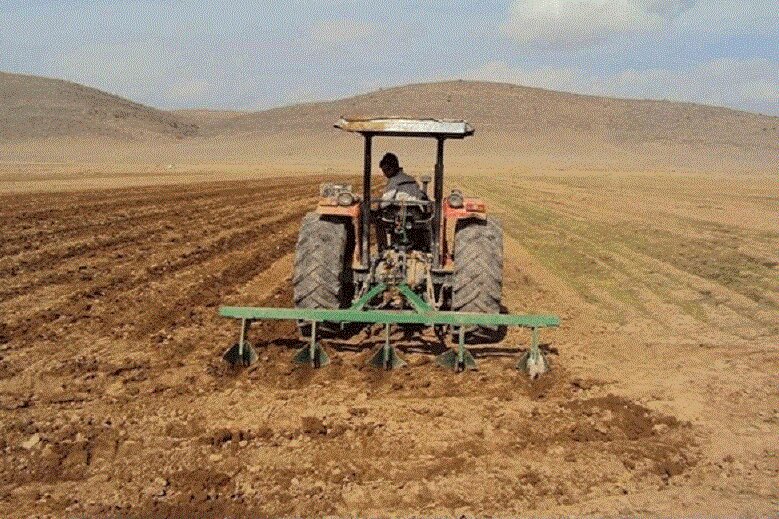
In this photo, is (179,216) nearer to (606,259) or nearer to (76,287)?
(76,287)

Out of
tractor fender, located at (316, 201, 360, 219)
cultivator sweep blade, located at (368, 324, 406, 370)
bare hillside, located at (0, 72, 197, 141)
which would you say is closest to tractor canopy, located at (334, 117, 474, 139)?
tractor fender, located at (316, 201, 360, 219)

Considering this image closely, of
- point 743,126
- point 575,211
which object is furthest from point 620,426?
point 743,126

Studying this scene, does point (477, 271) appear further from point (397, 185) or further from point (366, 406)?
point (366, 406)

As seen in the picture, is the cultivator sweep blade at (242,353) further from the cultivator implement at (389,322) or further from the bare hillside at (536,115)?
the bare hillside at (536,115)

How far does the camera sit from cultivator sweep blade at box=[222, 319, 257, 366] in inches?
241

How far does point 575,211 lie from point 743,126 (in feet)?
259

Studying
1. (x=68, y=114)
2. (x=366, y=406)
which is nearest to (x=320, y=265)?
(x=366, y=406)

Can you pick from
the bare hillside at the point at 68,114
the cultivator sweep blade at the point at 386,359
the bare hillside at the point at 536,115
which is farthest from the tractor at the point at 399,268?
the bare hillside at the point at 68,114

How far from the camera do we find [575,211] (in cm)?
2069

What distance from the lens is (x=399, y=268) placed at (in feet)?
22.5

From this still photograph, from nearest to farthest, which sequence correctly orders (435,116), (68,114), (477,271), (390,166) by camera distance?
1. (477,271)
2. (390,166)
3. (435,116)
4. (68,114)

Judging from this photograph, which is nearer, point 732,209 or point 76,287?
point 76,287

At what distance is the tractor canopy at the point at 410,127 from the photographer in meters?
6.07

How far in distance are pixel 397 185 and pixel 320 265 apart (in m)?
1.02
